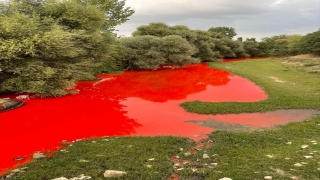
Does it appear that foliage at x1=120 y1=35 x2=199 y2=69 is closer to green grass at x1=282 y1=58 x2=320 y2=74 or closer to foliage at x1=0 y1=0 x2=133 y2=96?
foliage at x1=0 y1=0 x2=133 y2=96

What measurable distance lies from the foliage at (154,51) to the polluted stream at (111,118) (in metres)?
12.3

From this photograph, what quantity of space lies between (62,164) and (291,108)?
9.90m

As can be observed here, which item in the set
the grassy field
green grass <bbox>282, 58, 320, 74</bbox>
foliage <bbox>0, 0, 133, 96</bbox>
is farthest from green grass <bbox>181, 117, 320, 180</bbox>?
green grass <bbox>282, 58, 320, 74</bbox>

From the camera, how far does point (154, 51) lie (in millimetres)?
27922

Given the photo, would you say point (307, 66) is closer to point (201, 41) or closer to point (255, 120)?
point (201, 41)

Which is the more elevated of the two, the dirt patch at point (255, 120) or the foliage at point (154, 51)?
the foliage at point (154, 51)

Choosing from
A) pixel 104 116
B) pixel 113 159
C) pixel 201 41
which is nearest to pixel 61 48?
pixel 104 116

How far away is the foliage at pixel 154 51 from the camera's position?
28219mm

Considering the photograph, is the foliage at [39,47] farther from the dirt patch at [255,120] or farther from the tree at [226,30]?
the tree at [226,30]

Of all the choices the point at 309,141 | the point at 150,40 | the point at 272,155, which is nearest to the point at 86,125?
the point at 272,155

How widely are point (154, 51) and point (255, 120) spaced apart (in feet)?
62.2

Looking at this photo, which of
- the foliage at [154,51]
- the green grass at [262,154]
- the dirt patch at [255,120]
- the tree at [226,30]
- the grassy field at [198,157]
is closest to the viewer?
the green grass at [262,154]

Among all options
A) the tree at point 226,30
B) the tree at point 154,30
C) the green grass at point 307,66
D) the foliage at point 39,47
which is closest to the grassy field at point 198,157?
the foliage at point 39,47

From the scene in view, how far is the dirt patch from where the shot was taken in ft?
30.9
